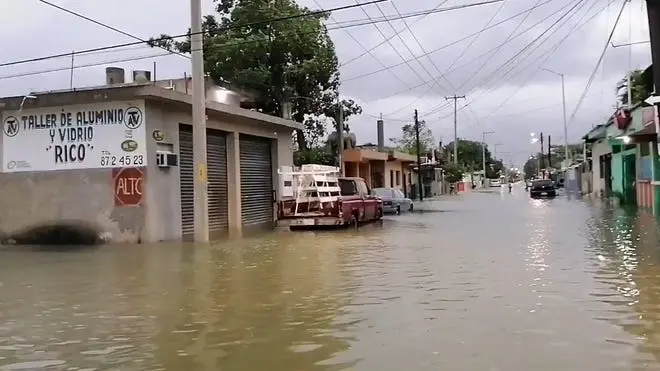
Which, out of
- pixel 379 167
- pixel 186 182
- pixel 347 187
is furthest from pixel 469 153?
pixel 186 182

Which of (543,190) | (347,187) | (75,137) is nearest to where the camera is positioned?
(75,137)

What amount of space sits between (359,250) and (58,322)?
8744 millimetres

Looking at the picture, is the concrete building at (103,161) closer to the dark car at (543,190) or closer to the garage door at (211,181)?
the garage door at (211,181)

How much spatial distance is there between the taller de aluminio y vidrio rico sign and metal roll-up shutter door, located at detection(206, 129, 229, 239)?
4192 mm

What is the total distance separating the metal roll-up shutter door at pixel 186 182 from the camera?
72.5 ft

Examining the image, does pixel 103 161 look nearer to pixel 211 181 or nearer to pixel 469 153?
pixel 211 181

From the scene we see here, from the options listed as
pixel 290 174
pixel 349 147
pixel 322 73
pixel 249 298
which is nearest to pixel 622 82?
pixel 349 147

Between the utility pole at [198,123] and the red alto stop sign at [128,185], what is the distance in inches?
61.3

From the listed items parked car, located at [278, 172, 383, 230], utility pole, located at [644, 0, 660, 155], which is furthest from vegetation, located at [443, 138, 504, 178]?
utility pole, located at [644, 0, 660, 155]

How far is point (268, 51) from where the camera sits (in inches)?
1486

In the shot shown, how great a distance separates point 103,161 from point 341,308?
43.7ft

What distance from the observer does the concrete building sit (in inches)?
793

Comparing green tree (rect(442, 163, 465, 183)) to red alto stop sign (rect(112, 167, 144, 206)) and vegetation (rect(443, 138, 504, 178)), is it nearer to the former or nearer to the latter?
vegetation (rect(443, 138, 504, 178))

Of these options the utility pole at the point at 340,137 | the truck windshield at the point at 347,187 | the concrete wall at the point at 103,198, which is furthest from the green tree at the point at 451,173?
the concrete wall at the point at 103,198
